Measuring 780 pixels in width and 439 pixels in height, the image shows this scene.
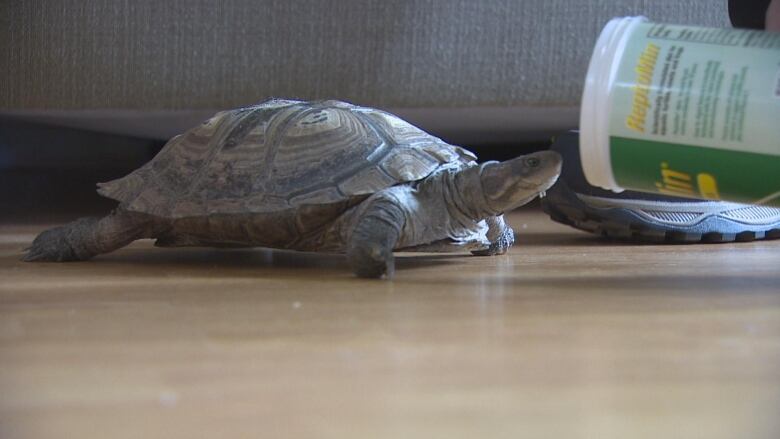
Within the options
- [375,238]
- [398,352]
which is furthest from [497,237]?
[398,352]

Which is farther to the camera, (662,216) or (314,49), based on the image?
(314,49)

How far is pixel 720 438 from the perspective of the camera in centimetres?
51

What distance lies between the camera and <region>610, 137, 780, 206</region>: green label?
927 mm

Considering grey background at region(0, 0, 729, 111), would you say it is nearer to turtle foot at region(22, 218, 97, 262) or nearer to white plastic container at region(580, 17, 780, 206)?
turtle foot at region(22, 218, 97, 262)

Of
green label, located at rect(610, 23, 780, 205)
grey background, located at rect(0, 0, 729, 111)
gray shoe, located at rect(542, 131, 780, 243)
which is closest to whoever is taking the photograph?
green label, located at rect(610, 23, 780, 205)

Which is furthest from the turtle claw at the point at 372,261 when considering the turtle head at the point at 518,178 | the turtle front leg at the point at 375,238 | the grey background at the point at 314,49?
the grey background at the point at 314,49

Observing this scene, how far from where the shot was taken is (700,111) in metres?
0.93

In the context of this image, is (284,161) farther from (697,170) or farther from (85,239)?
(697,170)

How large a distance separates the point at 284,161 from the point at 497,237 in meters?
0.34

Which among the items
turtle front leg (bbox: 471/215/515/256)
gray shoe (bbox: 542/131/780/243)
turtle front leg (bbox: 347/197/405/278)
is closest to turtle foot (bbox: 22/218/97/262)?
turtle front leg (bbox: 347/197/405/278)

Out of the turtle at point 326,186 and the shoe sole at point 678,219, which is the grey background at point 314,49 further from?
the turtle at point 326,186

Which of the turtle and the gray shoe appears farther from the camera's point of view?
the gray shoe

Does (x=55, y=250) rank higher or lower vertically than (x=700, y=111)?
lower

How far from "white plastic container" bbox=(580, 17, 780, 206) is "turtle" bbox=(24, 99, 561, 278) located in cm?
23
